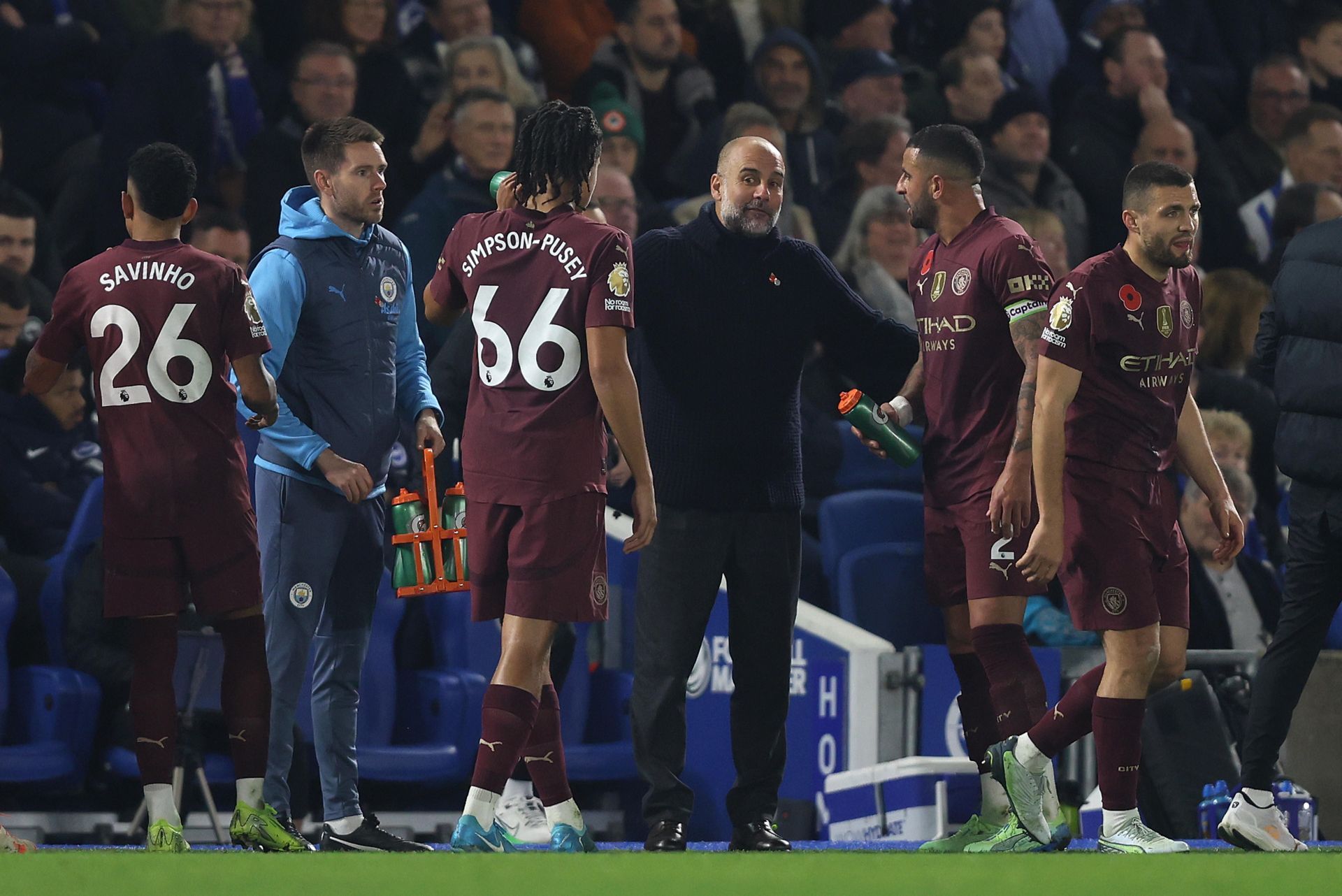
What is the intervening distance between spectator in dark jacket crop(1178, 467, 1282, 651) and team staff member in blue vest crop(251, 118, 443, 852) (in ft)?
12.7

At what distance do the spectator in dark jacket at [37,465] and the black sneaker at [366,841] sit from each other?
2480 millimetres

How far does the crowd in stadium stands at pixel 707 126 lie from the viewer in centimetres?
893

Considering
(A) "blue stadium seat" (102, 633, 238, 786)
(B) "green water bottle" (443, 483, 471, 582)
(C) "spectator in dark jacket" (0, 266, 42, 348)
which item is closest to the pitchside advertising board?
(A) "blue stadium seat" (102, 633, 238, 786)

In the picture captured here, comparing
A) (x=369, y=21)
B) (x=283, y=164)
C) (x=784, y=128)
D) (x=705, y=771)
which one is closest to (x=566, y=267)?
(x=705, y=771)

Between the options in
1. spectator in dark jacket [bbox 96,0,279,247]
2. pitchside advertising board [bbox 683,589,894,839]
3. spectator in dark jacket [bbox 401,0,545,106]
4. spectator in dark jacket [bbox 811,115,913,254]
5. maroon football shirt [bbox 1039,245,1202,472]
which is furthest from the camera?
spectator in dark jacket [bbox 811,115,913,254]

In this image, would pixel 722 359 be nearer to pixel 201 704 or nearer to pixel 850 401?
pixel 850 401

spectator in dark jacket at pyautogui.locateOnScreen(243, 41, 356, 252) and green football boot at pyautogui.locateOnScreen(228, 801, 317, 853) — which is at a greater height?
spectator in dark jacket at pyautogui.locateOnScreen(243, 41, 356, 252)

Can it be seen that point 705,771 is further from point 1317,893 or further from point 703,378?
point 1317,893

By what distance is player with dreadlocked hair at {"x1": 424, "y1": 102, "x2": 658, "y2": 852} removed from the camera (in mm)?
5641

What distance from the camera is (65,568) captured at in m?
7.70

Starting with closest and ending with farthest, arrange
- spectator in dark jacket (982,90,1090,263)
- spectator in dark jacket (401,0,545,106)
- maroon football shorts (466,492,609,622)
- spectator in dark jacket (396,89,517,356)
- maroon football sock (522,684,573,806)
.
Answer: maroon football shorts (466,492,609,622) → maroon football sock (522,684,573,806) → spectator in dark jacket (396,89,517,356) → spectator in dark jacket (401,0,545,106) → spectator in dark jacket (982,90,1090,263)

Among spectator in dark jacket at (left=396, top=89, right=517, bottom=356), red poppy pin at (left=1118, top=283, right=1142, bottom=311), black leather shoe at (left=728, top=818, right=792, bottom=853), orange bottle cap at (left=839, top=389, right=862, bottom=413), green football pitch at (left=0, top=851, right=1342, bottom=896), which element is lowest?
green football pitch at (left=0, top=851, right=1342, bottom=896)

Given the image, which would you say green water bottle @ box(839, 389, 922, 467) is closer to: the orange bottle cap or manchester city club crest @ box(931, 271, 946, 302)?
the orange bottle cap

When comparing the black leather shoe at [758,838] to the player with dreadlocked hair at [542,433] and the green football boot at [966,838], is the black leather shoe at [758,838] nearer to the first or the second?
the green football boot at [966,838]
